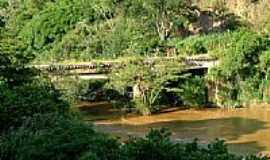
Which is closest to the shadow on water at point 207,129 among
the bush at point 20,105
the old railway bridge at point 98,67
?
the old railway bridge at point 98,67

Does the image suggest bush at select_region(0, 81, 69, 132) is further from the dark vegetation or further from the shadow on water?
the shadow on water

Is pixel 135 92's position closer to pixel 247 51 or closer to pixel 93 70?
pixel 93 70

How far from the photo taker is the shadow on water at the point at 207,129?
2798 cm

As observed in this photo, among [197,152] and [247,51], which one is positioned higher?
[247,51]

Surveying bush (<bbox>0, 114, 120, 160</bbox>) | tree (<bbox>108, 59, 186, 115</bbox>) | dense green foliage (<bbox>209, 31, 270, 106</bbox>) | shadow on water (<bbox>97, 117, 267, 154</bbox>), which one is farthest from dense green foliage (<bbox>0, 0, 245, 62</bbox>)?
bush (<bbox>0, 114, 120, 160</bbox>)

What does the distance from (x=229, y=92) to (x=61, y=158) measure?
2503cm

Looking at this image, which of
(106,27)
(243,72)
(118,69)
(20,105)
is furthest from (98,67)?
(20,105)

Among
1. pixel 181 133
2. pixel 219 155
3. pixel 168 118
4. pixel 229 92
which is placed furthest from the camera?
pixel 229 92

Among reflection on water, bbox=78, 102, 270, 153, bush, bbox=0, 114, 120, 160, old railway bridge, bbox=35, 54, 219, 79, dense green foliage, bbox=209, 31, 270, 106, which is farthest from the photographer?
old railway bridge, bbox=35, 54, 219, 79

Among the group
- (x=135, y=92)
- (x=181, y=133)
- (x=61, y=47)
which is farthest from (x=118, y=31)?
(x=181, y=133)

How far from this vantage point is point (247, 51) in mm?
35156

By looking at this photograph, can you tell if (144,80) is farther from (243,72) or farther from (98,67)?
(243,72)

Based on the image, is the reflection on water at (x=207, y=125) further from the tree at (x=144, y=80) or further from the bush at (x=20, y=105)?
the bush at (x=20, y=105)

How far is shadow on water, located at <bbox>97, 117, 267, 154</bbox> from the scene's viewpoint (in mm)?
27984
